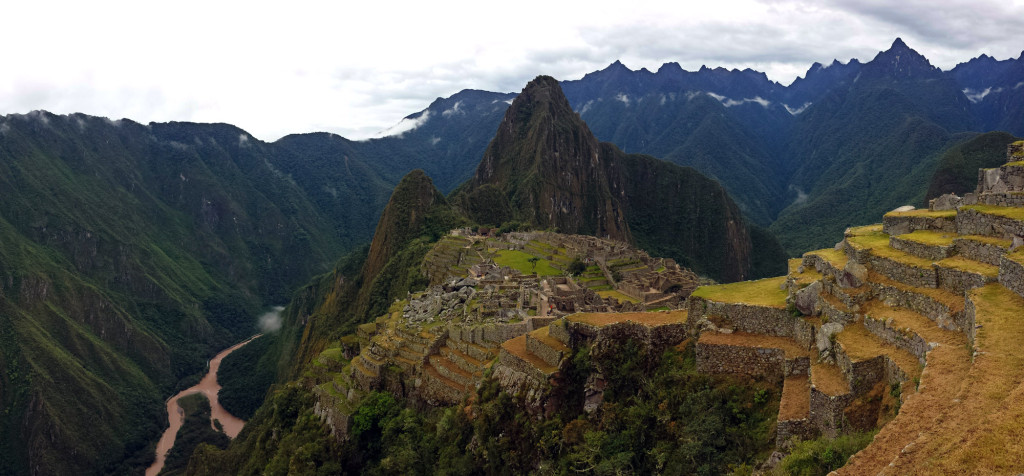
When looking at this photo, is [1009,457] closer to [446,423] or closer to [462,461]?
[462,461]

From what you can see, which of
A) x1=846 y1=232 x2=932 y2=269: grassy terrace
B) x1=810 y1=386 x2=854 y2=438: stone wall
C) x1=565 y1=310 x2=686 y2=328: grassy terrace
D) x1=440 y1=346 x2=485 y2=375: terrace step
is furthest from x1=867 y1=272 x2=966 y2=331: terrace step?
x1=440 y1=346 x2=485 y2=375: terrace step

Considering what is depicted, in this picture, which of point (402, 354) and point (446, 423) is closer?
point (446, 423)

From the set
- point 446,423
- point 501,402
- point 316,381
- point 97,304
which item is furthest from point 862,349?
point 97,304

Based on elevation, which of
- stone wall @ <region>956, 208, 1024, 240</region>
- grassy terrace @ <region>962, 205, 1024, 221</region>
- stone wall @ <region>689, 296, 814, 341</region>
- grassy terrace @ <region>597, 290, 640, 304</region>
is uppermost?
grassy terrace @ <region>962, 205, 1024, 221</region>

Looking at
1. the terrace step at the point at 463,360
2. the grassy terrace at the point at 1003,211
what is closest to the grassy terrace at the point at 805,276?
the grassy terrace at the point at 1003,211

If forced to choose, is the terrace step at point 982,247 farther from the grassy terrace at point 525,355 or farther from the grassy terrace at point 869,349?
the grassy terrace at point 525,355

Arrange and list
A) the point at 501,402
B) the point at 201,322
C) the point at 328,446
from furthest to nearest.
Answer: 1. the point at 201,322
2. the point at 328,446
3. the point at 501,402

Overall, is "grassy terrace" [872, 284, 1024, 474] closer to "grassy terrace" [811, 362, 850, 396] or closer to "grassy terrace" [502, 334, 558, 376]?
"grassy terrace" [811, 362, 850, 396]
